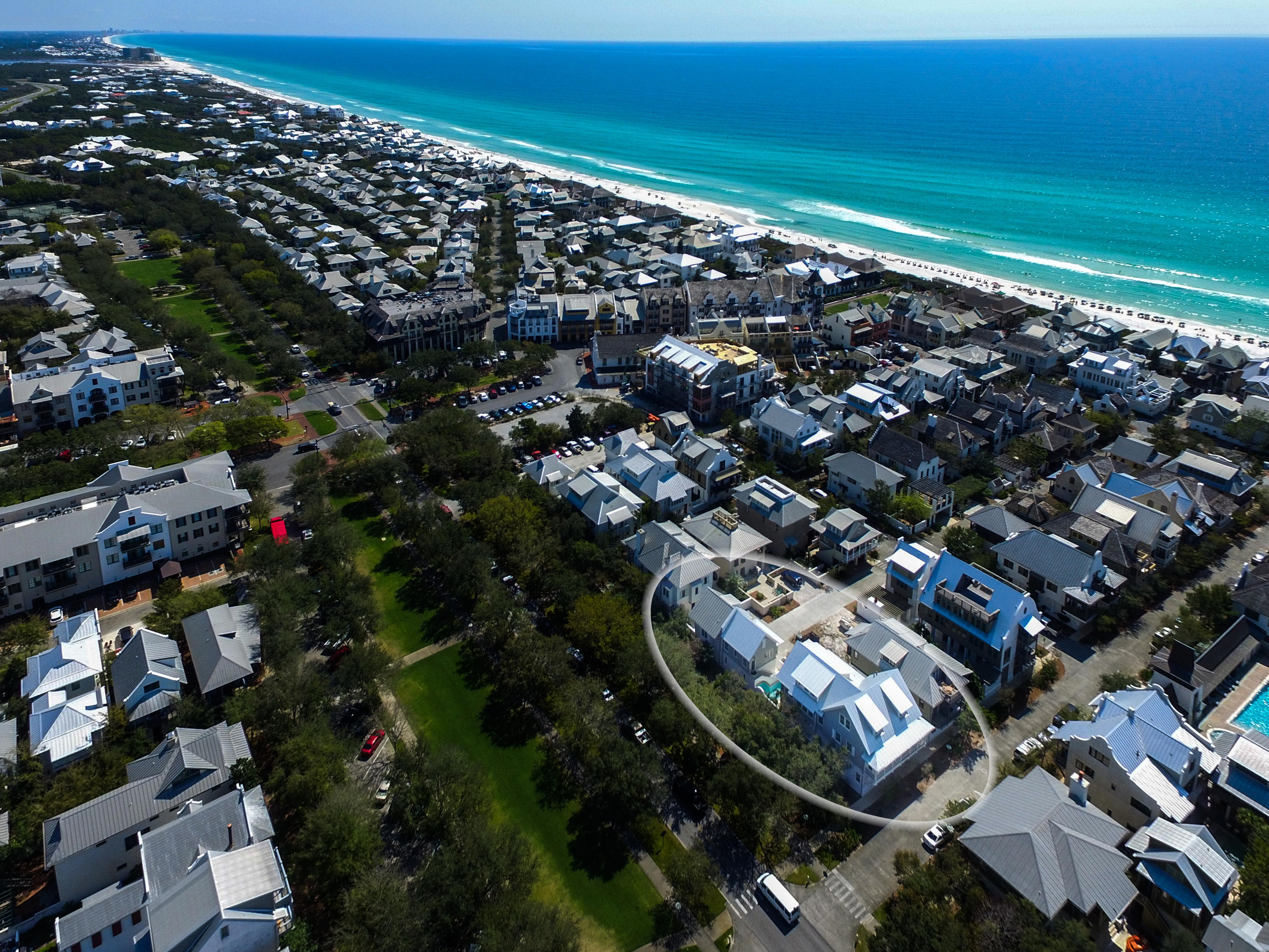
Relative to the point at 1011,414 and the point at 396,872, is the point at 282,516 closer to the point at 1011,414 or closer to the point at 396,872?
the point at 396,872

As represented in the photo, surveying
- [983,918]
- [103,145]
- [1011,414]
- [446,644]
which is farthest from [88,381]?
[103,145]

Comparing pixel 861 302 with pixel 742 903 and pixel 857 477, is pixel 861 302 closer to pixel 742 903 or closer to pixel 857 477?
pixel 857 477

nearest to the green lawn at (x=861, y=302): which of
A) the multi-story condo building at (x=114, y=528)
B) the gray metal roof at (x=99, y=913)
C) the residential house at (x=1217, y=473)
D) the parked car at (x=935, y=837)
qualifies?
the residential house at (x=1217, y=473)

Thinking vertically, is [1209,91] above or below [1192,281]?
above

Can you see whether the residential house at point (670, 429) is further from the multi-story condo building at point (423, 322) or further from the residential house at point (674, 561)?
the multi-story condo building at point (423, 322)

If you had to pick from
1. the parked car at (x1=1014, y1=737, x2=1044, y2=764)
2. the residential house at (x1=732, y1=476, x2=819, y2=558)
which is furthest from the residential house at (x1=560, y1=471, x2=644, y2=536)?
the parked car at (x1=1014, y1=737, x2=1044, y2=764)

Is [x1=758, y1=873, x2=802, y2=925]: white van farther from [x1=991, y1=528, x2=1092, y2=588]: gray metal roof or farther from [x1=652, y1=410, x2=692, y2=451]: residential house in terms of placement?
[x1=652, y1=410, x2=692, y2=451]: residential house

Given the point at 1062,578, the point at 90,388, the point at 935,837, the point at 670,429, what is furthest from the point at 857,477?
the point at 90,388
